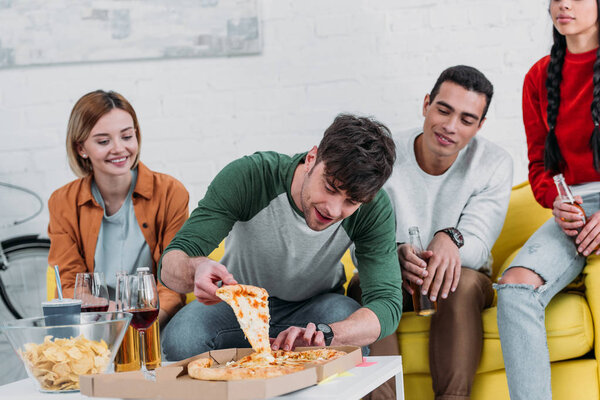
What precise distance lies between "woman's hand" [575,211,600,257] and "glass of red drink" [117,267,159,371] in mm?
1280

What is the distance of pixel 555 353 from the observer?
1980 mm

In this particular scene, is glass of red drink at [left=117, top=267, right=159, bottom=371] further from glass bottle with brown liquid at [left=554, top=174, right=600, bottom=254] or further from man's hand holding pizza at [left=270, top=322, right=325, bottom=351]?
glass bottle with brown liquid at [left=554, top=174, right=600, bottom=254]

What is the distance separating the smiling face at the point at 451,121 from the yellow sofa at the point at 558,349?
547 millimetres

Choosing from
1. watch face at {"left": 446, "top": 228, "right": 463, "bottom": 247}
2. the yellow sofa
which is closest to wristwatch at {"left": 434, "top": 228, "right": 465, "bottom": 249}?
watch face at {"left": 446, "top": 228, "right": 463, "bottom": 247}

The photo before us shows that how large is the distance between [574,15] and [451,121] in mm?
492

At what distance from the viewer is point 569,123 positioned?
2229mm

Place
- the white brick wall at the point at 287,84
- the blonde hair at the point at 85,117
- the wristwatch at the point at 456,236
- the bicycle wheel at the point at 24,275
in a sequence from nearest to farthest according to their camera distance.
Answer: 1. the wristwatch at the point at 456,236
2. the blonde hair at the point at 85,117
3. the white brick wall at the point at 287,84
4. the bicycle wheel at the point at 24,275

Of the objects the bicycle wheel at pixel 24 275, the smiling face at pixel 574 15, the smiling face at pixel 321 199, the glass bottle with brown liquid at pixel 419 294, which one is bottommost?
the bicycle wheel at pixel 24 275

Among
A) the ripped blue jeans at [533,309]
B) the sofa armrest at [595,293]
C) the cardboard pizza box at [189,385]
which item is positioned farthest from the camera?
the sofa armrest at [595,293]

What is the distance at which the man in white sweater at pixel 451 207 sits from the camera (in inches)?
80.4

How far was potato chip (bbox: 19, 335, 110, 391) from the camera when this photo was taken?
48.5 inches

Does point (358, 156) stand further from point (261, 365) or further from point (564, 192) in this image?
point (564, 192)

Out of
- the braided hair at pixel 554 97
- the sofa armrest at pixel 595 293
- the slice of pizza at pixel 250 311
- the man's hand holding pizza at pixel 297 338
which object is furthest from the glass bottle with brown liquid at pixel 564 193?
the slice of pizza at pixel 250 311

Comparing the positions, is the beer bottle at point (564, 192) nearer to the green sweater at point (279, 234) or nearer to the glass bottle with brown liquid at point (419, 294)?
the glass bottle with brown liquid at point (419, 294)
